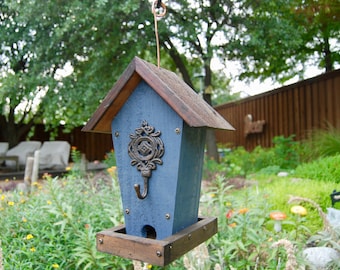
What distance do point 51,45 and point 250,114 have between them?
20.9ft

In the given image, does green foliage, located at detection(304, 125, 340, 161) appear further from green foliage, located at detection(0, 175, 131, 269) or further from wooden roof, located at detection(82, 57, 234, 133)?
wooden roof, located at detection(82, 57, 234, 133)

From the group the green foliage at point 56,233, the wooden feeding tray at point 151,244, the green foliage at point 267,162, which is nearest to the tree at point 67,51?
the green foliage at point 267,162

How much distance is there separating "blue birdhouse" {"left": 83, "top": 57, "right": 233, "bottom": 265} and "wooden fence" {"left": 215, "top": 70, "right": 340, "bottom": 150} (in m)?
6.04

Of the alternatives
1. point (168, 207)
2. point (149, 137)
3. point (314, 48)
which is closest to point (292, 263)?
point (168, 207)

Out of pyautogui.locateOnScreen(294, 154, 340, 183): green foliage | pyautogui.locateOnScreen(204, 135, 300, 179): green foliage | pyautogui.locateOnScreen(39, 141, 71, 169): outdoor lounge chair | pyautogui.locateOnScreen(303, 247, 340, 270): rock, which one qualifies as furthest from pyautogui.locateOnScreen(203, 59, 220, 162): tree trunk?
pyautogui.locateOnScreen(303, 247, 340, 270): rock

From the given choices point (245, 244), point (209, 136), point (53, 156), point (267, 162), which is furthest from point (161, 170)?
point (53, 156)

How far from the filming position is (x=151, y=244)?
1141mm

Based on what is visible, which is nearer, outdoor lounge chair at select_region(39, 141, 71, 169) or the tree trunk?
the tree trunk

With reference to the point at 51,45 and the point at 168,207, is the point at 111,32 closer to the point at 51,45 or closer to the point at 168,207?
the point at 51,45

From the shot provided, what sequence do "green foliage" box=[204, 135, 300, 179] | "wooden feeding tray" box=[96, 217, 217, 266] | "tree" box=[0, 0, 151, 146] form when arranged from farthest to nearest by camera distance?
1. "green foliage" box=[204, 135, 300, 179]
2. "tree" box=[0, 0, 151, 146]
3. "wooden feeding tray" box=[96, 217, 217, 266]

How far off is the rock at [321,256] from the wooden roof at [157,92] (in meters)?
1.64

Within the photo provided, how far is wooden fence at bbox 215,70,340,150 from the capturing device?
6.78 meters

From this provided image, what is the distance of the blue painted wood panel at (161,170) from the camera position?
122 centimetres

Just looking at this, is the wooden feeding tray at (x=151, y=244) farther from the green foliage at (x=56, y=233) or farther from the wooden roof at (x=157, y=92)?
the green foliage at (x=56, y=233)
